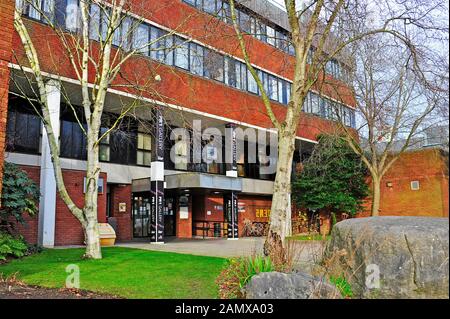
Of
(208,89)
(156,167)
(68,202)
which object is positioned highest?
(208,89)

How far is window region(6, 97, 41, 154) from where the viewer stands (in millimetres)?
18172

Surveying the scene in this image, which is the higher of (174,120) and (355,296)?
(174,120)

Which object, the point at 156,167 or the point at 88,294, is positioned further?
the point at 156,167

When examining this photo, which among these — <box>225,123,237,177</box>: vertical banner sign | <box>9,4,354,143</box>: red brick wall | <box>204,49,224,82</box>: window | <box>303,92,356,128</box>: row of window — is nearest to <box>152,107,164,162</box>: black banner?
<box>9,4,354,143</box>: red brick wall

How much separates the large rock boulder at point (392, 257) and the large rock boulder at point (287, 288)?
0.54 m

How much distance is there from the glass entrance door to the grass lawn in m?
9.82

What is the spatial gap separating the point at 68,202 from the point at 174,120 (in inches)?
450

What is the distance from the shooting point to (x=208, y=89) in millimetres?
23125

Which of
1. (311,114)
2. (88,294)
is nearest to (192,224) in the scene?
(311,114)

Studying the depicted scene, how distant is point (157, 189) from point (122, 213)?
13.0ft

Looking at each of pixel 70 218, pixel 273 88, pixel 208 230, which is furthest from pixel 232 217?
pixel 273 88

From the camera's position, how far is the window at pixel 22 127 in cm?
1817

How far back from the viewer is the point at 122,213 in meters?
22.6
